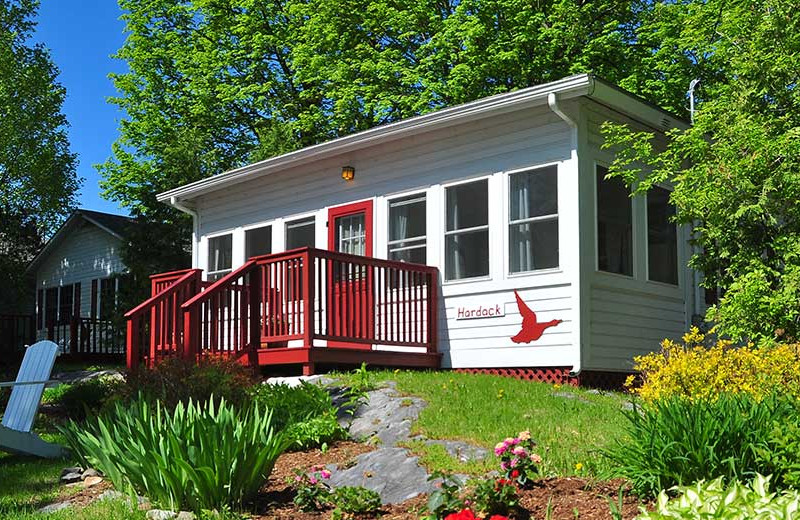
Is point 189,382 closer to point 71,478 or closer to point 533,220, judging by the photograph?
point 71,478

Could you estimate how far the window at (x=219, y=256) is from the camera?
1505 cm

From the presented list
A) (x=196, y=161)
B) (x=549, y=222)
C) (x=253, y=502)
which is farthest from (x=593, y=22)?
(x=253, y=502)

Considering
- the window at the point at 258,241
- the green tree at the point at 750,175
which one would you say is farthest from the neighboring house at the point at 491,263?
the window at the point at 258,241

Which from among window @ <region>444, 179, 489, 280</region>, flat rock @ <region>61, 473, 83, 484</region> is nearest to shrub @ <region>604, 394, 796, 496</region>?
flat rock @ <region>61, 473, 83, 484</region>

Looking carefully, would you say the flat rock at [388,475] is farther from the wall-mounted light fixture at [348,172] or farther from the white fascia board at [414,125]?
the wall-mounted light fixture at [348,172]

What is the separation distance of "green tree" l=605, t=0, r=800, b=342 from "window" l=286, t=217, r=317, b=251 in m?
4.93

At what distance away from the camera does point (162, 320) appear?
36.6ft

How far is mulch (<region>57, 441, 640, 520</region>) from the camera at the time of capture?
15.6ft

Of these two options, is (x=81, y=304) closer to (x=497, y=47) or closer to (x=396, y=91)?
(x=396, y=91)

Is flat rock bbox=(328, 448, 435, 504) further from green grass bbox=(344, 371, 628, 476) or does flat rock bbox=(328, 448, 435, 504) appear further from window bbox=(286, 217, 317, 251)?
window bbox=(286, 217, 317, 251)

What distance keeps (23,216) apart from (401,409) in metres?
24.8

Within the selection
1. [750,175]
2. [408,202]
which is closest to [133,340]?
[408,202]

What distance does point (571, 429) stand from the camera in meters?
6.90

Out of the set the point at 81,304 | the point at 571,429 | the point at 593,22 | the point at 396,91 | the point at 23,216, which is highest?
the point at 593,22
